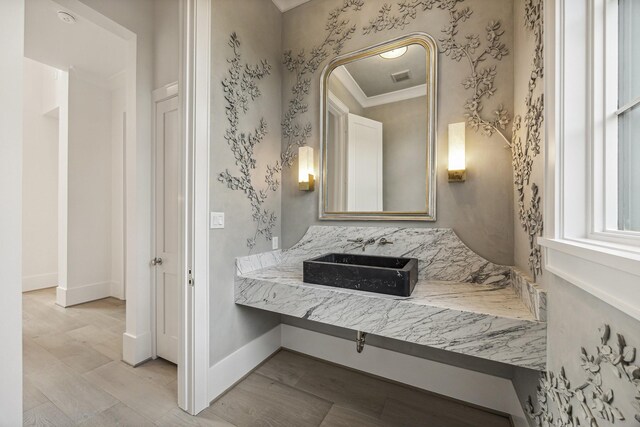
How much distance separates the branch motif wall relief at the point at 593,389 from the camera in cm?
59

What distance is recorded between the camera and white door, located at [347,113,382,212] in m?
1.99

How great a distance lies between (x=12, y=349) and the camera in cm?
105

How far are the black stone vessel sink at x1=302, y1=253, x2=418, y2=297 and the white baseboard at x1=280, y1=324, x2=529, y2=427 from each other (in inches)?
27.2

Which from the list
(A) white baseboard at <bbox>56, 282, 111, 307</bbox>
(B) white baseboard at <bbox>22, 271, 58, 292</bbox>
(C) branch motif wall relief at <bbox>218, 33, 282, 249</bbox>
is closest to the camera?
(C) branch motif wall relief at <bbox>218, 33, 282, 249</bbox>

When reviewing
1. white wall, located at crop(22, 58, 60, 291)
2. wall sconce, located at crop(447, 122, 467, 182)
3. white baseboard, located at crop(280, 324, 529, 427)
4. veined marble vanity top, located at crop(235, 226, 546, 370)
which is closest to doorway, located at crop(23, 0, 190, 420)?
white wall, located at crop(22, 58, 60, 291)

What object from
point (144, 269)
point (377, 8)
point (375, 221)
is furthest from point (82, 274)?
point (377, 8)

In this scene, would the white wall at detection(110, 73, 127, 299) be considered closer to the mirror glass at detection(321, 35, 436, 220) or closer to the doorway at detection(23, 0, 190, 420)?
the doorway at detection(23, 0, 190, 420)

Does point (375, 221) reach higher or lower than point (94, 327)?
higher

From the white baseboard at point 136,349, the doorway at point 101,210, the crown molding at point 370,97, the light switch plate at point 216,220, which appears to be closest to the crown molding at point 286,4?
the crown molding at point 370,97

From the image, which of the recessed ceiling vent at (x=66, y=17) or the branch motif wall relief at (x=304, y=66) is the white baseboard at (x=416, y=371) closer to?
the branch motif wall relief at (x=304, y=66)

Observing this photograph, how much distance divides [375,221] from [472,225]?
64cm

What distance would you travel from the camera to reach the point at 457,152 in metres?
1.66

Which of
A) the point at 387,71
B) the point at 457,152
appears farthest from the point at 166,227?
the point at 457,152

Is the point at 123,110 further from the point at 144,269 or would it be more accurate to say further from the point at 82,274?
the point at 144,269
